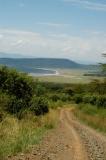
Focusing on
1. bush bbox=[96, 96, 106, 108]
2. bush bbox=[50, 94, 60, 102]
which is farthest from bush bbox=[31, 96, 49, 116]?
bush bbox=[50, 94, 60, 102]

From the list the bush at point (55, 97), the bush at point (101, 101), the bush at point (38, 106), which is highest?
the bush at point (38, 106)

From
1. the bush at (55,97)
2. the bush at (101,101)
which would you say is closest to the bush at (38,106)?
the bush at (101,101)

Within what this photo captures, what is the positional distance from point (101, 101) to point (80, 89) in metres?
58.8

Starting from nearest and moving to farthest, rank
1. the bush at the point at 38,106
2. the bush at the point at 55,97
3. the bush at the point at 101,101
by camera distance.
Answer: the bush at the point at 38,106, the bush at the point at 101,101, the bush at the point at 55,97

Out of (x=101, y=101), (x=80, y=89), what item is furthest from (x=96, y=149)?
(x=80, y=89)

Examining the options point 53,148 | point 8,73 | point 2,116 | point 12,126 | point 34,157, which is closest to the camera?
point 34,157

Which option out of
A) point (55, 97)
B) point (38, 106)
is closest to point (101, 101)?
point (55, 97)

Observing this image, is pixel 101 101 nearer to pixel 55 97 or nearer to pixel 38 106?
pixel 55 97

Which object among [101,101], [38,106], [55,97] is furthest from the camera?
[55,97]

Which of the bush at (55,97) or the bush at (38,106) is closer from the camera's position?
the bush at (38,106)

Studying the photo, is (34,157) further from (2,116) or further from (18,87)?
(18,87)

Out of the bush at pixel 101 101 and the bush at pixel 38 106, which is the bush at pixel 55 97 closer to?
the bush at pixel 101 101

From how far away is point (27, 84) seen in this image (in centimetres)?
3650

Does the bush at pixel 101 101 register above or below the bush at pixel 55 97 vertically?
above
